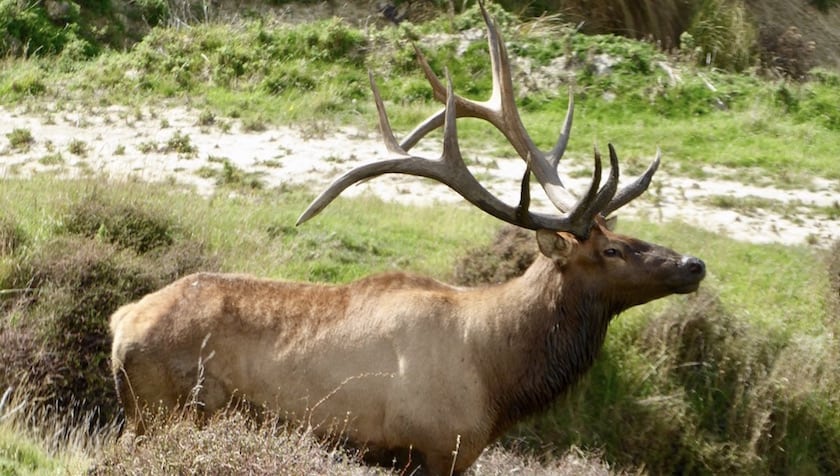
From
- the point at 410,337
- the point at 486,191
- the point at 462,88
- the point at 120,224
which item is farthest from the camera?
the point at 462,88

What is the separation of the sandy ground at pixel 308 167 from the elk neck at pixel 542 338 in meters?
6.68

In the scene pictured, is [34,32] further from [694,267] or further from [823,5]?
[823,5]

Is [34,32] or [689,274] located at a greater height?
[689,274]

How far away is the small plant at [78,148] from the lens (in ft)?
53.1

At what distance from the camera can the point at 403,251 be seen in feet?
44.2

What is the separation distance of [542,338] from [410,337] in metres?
0.88

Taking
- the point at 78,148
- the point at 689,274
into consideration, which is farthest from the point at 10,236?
the point at 689,274

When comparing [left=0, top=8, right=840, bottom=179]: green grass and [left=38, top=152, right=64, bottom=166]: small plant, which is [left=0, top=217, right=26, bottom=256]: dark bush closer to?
[left=38, top=152, right=64, bottom=166]: small plant

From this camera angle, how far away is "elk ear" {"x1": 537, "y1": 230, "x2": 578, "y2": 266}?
320 inches

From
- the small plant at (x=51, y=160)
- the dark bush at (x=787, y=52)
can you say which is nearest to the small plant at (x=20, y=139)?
the small plant at (x=51, y=160)

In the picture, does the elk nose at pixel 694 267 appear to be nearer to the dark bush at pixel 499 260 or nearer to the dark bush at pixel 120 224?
the dark bush at pixel 499 260

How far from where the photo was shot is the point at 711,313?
1180 centimetres

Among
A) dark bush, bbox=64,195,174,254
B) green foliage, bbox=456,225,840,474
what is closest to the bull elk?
green foliage, bbox=456,225,840,474

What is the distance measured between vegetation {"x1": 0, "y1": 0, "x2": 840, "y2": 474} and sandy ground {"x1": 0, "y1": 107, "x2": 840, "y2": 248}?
0.21m
